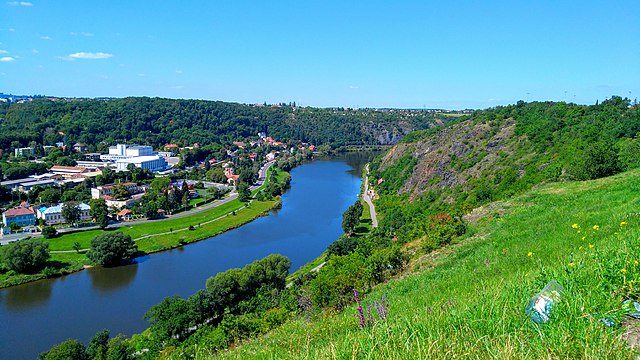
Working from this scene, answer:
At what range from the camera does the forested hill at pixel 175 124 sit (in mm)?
76250

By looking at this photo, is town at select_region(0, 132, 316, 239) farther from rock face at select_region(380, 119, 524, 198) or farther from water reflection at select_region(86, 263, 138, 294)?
rock face at select_region(380, 119, 524, 198)

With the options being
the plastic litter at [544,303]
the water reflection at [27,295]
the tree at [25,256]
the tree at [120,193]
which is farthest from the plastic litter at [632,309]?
the tree at [120,193]

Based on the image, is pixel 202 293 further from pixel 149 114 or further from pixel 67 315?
pixel 149 114

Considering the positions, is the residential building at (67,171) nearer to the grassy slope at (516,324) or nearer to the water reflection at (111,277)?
the water reflection at (111,277)

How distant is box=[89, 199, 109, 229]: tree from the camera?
1230 inches

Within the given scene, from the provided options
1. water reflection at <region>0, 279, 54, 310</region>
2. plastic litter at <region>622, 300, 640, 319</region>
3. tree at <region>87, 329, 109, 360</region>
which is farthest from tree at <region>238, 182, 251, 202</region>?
plastic litter at <region>622, 300, 640, 319</region>

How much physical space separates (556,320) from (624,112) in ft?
98.4

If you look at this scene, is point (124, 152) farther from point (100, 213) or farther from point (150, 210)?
point (100, 213)

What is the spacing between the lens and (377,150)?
315 ft

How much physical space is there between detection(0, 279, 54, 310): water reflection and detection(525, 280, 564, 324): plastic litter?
23249mm

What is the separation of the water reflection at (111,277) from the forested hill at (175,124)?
54663 mm

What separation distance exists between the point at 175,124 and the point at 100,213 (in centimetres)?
6103

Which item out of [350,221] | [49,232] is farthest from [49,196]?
[350,221]

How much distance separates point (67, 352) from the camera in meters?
12.3
